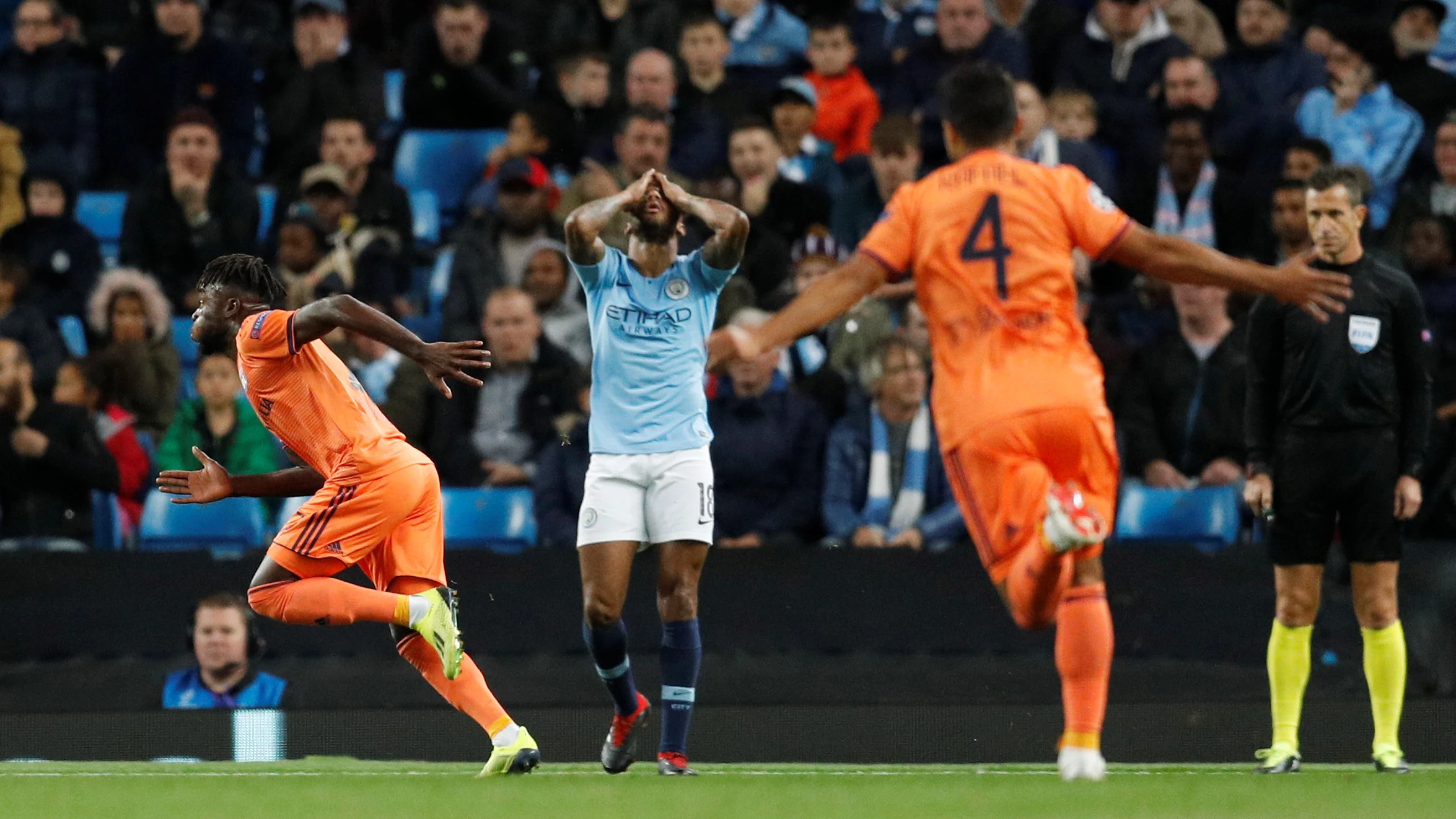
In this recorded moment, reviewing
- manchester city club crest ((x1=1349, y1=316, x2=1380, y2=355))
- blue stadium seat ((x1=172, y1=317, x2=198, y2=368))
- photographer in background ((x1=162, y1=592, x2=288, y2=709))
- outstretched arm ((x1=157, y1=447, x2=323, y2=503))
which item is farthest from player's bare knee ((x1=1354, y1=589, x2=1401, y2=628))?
blue stadium seat ((x1=172, y1=317, x2=198, y2=368))

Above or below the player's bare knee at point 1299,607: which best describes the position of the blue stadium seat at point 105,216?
above

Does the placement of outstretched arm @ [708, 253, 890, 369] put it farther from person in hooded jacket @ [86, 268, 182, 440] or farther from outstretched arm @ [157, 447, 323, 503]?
person in hooded jacket @ [86, 268, 182, 440]

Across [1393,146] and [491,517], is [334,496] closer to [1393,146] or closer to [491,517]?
[491,517]

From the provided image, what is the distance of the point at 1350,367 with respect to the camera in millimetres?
7828

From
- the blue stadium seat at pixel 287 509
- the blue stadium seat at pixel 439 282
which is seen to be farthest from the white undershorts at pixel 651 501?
the blue stadium seat at pixel 439 282

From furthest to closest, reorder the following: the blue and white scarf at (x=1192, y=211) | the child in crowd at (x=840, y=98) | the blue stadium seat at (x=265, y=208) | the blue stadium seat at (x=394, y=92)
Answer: the blue stadium seat at (x=394, y=92)
the child in crowd at (x=840, y=98)
the blue stadium seat at (x=265, y=208)
the blue and white scarf at (x=1192, y=211)

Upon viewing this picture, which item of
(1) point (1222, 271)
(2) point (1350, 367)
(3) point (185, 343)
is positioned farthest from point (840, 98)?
(1) point (1222, 271)

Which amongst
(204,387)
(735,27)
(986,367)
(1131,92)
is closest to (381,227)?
(204,387)

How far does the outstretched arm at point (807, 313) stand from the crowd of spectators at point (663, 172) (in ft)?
13.9

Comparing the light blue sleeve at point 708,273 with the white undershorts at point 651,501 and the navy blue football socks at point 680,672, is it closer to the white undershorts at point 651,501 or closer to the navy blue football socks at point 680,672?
the white undershorts at point 651,501

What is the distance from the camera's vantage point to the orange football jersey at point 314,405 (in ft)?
24.1

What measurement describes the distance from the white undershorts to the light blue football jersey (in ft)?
0.17

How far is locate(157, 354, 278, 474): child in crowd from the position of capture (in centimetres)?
1097

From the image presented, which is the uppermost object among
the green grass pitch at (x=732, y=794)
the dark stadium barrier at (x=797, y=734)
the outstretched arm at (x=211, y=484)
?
the outstretched arm at (x=211, y=484)
